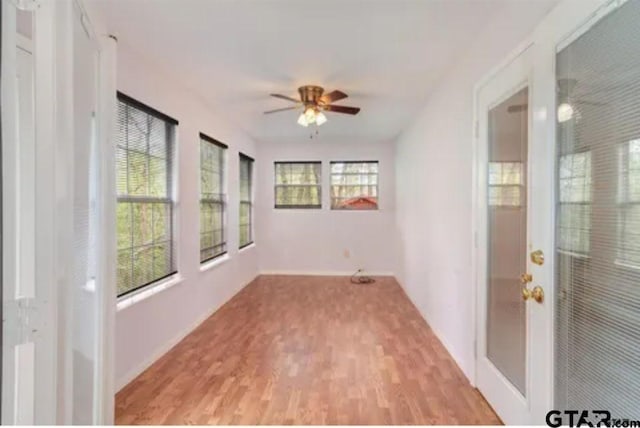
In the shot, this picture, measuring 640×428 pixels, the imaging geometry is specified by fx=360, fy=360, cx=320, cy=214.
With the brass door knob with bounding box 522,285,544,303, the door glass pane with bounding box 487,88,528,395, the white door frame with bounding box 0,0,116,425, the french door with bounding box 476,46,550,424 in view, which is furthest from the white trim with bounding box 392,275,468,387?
the white door frame with bounding box 0,0,116,425

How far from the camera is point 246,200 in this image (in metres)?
6.20

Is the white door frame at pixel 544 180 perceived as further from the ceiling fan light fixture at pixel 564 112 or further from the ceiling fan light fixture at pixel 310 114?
the ceiling fan light fixture at pixel 310 114

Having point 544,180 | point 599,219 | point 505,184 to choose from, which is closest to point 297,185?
point 505,184

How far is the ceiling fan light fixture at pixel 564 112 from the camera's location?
143cm

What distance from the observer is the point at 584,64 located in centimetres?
133

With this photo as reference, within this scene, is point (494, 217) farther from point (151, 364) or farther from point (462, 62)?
point (151, 364)

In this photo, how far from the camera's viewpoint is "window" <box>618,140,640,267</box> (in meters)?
1.09

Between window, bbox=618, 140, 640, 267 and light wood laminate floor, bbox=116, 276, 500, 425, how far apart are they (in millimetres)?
1441

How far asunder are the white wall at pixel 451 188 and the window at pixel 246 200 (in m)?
2.73

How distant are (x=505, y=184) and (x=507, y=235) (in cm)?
29

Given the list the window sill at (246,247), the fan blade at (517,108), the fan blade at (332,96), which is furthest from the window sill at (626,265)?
the window sill at (246,247)

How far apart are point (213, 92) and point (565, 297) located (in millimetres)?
3399

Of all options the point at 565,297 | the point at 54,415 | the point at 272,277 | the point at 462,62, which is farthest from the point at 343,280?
the point at 54,415

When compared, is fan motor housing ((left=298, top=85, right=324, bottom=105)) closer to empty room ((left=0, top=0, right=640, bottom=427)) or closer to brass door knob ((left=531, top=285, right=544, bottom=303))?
empty room ((left=0, top=0, right=640, bottom=427))
